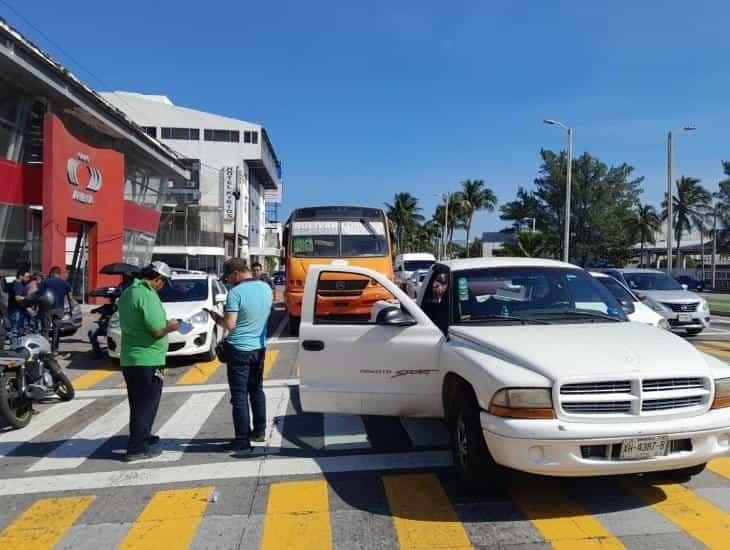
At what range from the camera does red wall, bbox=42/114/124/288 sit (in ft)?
67.6

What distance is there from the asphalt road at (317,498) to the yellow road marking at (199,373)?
280cm

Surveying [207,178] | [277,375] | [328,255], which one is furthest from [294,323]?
[207,178]

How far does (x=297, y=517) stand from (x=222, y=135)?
75.5 m

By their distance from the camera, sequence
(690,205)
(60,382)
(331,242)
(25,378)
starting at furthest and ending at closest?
(690,205)
(331,242)
(60,382)
(25,378)

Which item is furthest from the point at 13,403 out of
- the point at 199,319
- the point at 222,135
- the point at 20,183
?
the point at 222,135

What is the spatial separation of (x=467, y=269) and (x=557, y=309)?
34.4 inches

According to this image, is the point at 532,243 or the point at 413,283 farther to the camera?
the point at 532,243

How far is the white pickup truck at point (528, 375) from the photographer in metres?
4.00

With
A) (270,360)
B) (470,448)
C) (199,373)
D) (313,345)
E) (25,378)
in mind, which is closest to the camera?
(470,448)

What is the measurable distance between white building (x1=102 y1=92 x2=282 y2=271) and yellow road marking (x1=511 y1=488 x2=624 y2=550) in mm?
52738

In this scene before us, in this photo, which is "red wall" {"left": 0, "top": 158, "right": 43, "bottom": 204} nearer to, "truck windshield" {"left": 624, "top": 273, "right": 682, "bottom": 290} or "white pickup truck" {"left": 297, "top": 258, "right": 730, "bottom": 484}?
"white pickup truck" {"left": 297, "top": 258, "right": 730, "bottom": 484}

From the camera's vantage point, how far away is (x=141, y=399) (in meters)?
5.55

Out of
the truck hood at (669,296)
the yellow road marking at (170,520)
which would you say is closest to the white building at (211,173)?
the truck hood at (669,296)

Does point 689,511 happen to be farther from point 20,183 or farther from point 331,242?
point 20,183
